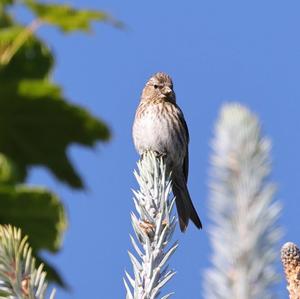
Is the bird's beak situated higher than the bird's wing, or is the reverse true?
the bird's beak

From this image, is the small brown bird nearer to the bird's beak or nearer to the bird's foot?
the bird's beak

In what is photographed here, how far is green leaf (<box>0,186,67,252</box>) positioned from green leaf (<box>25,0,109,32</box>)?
369cm

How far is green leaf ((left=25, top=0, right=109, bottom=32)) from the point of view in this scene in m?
5.99

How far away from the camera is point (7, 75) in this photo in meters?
11.9

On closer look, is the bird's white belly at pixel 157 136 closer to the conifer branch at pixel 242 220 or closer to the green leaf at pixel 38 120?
the green leaf at pixel 38 120

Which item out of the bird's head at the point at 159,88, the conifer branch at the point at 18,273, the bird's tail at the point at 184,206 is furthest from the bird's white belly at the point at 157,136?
the conifer branch at the point at 18,273

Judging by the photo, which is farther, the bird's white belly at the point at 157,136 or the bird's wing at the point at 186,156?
the bird's wing at the point at 186,156

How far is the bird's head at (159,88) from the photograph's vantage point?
6977 millimetres

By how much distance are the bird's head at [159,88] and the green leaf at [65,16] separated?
31.8 inches

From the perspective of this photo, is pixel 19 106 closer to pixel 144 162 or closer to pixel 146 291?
pixel 144 162

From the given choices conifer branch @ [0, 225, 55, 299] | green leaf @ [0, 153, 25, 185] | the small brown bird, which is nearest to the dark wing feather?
the small brown bird

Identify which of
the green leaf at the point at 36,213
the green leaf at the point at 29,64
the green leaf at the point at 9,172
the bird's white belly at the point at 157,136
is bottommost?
the bird's white belly at the point at 157,136

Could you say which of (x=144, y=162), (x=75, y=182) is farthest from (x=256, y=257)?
(x=75, y=182)

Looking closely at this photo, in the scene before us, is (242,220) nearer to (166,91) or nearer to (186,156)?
(186,156)
